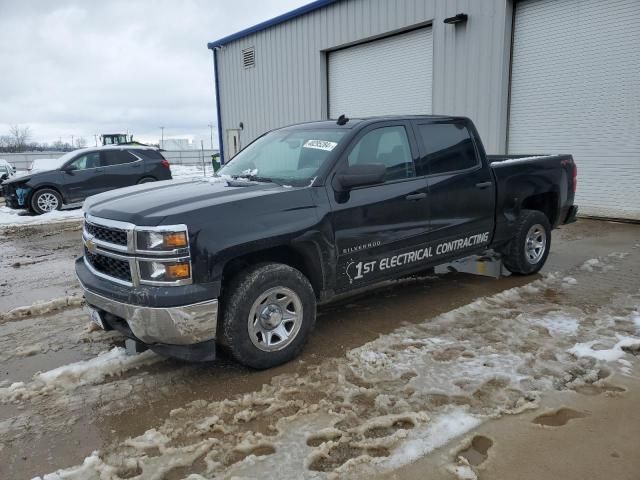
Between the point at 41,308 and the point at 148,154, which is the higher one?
the point at 148,154

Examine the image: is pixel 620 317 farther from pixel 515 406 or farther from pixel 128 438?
pixel 128 438

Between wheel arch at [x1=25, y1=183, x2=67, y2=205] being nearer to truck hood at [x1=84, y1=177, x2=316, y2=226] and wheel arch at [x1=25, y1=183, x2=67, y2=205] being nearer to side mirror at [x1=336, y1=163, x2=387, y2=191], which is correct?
truck hood at [x1=84, y1=177, x2=316, y2=226]

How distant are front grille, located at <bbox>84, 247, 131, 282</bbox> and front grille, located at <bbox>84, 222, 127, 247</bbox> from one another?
0.42 ft

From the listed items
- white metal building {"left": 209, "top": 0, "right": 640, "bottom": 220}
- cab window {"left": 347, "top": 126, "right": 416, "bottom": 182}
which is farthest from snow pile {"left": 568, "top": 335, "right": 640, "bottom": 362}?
white metal building {"left": 209, "top": 0, "right": 640, "bottom": 220}

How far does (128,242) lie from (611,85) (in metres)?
→ 10.1

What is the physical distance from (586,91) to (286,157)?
843 cm

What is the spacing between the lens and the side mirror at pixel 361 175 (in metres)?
3.94

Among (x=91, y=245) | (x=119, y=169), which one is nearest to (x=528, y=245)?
(x=91, y=245)

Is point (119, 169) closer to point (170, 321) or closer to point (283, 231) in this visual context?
point (283, 231)

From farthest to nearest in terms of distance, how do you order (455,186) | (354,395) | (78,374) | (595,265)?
(595,265), (455,186), (78,374), (354,395)

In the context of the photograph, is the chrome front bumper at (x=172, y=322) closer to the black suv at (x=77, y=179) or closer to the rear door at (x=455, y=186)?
the rear door at (x=455, y=186)

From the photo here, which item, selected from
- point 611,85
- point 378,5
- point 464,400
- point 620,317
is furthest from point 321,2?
point 464,400

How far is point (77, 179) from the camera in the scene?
13086mm

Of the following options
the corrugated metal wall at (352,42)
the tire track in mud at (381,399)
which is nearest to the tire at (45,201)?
the corrugated metal wall at (352,42)
